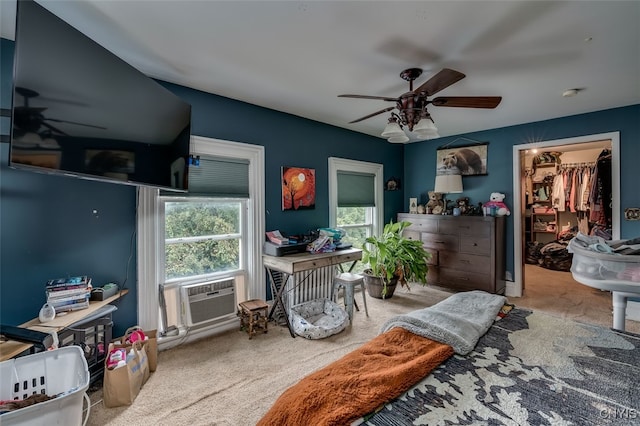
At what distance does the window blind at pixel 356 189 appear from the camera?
418cm

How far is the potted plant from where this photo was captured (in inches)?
150

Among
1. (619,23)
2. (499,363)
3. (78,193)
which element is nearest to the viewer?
(499,363)

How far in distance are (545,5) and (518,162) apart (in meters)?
2.88

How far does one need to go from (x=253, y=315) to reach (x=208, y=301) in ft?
1.53

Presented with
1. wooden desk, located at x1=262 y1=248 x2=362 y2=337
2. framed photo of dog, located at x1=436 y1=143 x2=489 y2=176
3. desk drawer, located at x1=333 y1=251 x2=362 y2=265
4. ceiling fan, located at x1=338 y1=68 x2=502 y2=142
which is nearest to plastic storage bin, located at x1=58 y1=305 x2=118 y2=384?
wooden desk, located at x1=262 y1=248 x2=362 y2=337

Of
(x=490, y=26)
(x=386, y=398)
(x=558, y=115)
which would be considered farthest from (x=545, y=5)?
(x=558, y=115)

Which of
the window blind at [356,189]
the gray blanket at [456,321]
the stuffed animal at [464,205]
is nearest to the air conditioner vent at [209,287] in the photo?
the gray blanket at [456,321]

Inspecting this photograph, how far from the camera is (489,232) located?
376 centimetres

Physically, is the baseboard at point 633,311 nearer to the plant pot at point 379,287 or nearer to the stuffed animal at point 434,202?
the stuffed animal at point 434,202

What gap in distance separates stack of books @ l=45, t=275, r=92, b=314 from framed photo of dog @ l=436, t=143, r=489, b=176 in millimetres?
4771

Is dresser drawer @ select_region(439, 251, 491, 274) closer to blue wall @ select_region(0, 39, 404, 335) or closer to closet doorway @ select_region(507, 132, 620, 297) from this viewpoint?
closet doorway @ select_region(507, 132, 620, 297)

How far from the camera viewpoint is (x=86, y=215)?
2.21 m

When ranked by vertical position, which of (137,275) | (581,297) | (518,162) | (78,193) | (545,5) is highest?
(545,5)

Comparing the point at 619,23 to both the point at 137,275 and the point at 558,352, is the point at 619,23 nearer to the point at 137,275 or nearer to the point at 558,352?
the point at 558,352
